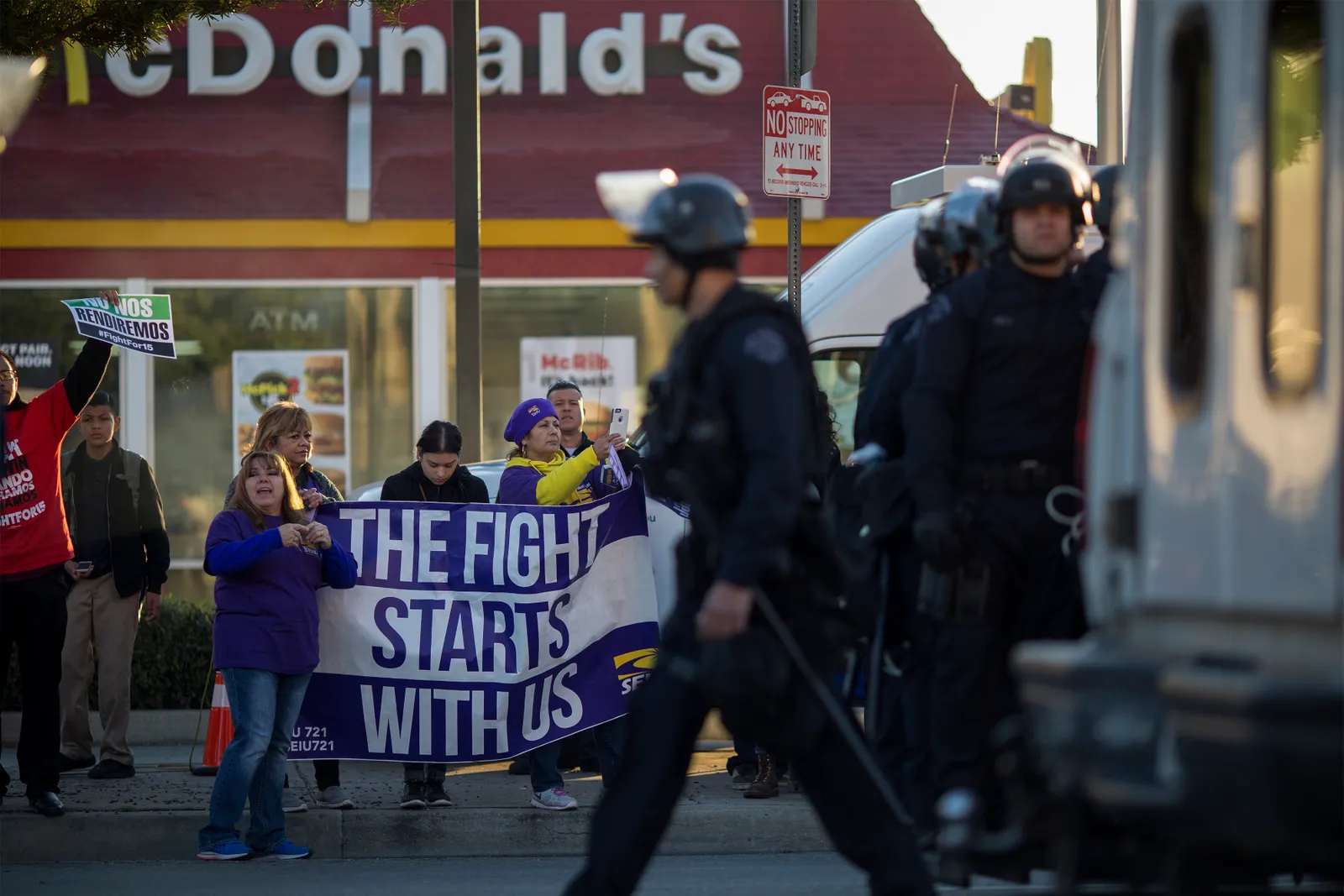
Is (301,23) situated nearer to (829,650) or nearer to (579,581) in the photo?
(579,581)

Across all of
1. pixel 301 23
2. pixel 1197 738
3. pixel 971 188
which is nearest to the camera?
pixel 1197 738

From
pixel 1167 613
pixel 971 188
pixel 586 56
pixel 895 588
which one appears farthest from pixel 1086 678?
pixel 586 56

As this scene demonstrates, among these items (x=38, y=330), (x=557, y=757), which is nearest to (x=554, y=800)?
(x=557, y=757)

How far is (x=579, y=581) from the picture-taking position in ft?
27.7

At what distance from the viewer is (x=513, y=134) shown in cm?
1666

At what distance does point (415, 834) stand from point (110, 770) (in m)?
2.02

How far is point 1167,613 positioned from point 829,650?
1071mm

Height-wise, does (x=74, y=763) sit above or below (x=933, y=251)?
below

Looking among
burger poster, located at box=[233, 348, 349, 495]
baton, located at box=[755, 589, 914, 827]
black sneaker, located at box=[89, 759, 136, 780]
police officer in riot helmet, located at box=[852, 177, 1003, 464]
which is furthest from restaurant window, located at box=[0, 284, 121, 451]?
baton, located at box=[755, 589, 914, 827]

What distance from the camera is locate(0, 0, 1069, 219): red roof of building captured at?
16312 mm

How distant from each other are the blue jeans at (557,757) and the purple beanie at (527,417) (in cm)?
143

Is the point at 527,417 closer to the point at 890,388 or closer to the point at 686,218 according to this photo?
the point at 890,388

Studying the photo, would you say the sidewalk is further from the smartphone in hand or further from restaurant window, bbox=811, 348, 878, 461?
restaurant window, bbox=811, 348, 878, 461

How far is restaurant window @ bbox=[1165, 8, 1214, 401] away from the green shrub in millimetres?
7849
